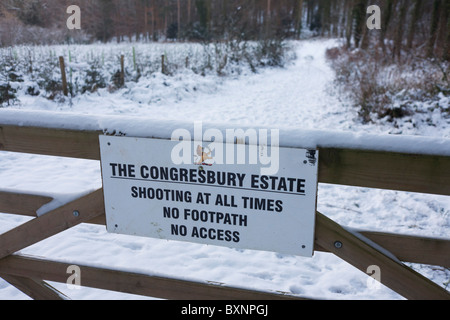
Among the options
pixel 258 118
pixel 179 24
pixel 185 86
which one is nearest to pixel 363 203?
pixel 258 118

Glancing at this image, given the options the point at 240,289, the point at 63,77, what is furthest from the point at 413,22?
the point at 240,289

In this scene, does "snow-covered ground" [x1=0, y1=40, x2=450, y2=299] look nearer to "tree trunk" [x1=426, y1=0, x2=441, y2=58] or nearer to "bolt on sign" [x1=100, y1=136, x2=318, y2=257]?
"bolt on sign" [x1=100, y1=136, x2=318, y2=257]

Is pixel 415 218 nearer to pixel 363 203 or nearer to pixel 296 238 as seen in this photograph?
pixel 363 203

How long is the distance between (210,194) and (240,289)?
536 millimetres

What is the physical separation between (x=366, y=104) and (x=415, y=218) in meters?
4.69

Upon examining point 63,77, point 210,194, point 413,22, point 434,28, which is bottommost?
point 210,194

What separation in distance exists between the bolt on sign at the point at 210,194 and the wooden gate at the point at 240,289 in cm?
8

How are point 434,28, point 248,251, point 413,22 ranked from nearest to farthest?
point 248,251, point 434,28, point 413,22

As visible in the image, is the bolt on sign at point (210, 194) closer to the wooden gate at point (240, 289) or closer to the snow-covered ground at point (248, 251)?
the wooden gate at point (240, 289)

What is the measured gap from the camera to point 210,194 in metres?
1.71

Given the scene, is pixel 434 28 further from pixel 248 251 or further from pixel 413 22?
pixel 248 251

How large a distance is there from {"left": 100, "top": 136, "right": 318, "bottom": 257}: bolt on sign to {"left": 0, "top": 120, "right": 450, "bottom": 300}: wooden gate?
0.25 feet

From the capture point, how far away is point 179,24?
27.1 m

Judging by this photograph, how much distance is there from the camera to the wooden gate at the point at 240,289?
1.47 metres
